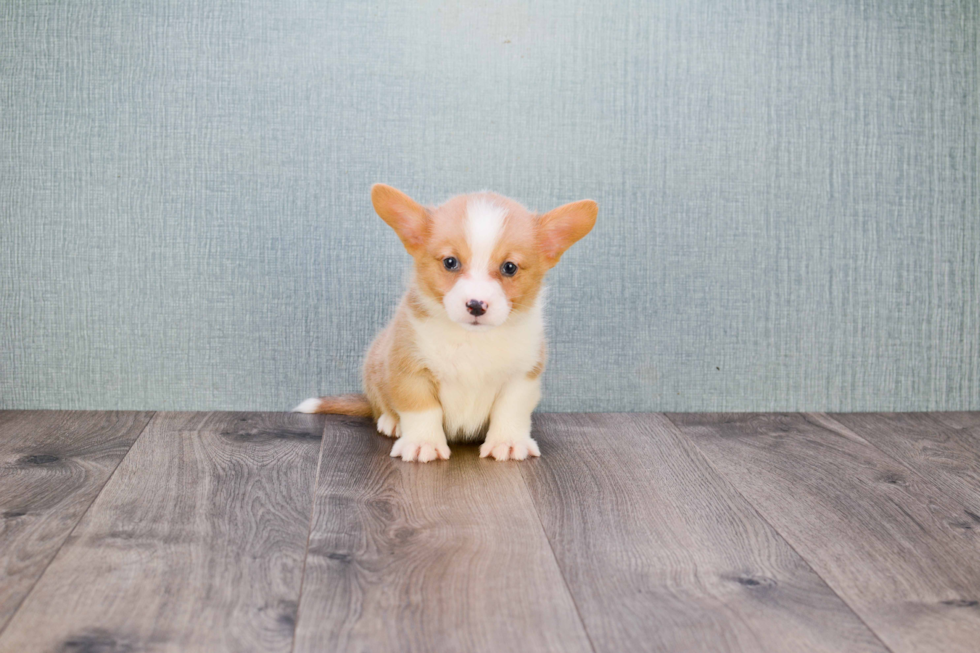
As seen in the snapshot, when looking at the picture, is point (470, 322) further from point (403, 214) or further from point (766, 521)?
point (766, 521)

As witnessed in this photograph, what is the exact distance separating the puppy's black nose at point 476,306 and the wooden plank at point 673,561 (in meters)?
0.31

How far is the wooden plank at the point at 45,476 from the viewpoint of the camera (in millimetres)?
1144

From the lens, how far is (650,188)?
2025 millimetres

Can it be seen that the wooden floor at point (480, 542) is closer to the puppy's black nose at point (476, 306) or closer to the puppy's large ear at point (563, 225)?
the puppy's black nose at point (476, 306)

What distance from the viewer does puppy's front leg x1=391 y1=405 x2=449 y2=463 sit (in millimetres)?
1634

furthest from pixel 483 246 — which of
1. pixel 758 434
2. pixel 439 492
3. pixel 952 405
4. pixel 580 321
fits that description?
pixel 952 405

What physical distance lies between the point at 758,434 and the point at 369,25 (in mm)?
1221

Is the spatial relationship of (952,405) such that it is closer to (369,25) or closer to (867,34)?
(867,34)

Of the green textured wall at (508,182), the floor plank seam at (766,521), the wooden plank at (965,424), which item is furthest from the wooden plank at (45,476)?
the wooden plank at (965,424)

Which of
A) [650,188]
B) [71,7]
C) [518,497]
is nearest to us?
[518,497]

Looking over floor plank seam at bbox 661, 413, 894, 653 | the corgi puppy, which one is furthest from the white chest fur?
floor plank seam at bbox 661, 413, 894, 653

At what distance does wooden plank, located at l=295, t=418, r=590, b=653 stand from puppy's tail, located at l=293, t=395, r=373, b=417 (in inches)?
13.6

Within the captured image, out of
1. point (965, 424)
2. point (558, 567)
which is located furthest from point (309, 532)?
point (965, 424)

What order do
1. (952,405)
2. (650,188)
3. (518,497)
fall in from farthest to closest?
(952,405) → (650,188) → (518,497)
